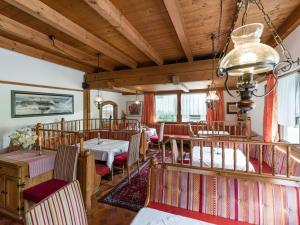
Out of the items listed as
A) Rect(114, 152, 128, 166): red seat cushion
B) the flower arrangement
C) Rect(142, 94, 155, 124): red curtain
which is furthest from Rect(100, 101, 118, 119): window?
the flower arrangement

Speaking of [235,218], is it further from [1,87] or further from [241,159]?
[1,87]

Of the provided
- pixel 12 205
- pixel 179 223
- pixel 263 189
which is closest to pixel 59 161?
pixel 12 205

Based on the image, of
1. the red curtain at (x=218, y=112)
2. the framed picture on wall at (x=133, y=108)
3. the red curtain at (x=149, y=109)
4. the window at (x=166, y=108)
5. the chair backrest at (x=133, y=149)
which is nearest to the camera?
the chair backrest at (x=133, y=149)

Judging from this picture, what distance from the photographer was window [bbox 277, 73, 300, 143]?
2.29m

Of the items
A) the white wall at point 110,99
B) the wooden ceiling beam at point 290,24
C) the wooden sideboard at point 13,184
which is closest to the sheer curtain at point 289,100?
the wooden ceiling beam at point 290,24

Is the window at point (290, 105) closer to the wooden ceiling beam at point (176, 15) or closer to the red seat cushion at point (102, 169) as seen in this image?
the wooden ceiling beam at point (176, 15)

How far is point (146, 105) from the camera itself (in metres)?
7.84

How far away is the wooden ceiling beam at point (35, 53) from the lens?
10.8ft

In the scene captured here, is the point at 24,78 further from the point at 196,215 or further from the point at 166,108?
the point at 166,108

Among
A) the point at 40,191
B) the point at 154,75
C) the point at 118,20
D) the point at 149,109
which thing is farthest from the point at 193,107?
the point at 40,191

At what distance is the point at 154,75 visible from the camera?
15.6 ft

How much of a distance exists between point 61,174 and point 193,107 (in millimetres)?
5992

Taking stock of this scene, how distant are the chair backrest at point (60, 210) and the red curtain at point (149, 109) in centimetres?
641

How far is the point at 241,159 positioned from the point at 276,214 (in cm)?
132
